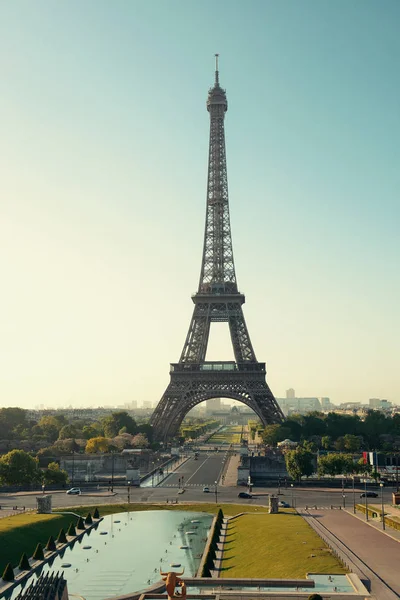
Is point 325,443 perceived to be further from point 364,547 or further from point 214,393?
point 364,547

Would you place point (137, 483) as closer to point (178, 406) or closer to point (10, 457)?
point (10, 457)

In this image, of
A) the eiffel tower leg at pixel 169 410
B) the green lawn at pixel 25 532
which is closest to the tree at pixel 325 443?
the eiffel tower leg at pixel 169 410

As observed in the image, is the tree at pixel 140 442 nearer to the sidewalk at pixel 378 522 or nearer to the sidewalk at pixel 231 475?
the sidewalk at pixel 231 475

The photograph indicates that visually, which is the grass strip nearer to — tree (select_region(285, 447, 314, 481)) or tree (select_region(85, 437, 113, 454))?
tree (select_region(285, 447, 314, 481))

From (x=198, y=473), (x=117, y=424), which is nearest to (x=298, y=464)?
(x=198, y=473)

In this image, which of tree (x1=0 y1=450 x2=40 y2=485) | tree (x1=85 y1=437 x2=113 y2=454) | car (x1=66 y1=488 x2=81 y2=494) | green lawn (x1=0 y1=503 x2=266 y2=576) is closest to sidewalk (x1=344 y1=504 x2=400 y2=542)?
green lawn (x1=0 y1=503 x2=266 y2=576)

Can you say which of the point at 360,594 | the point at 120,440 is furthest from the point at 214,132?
the point at 360,594
